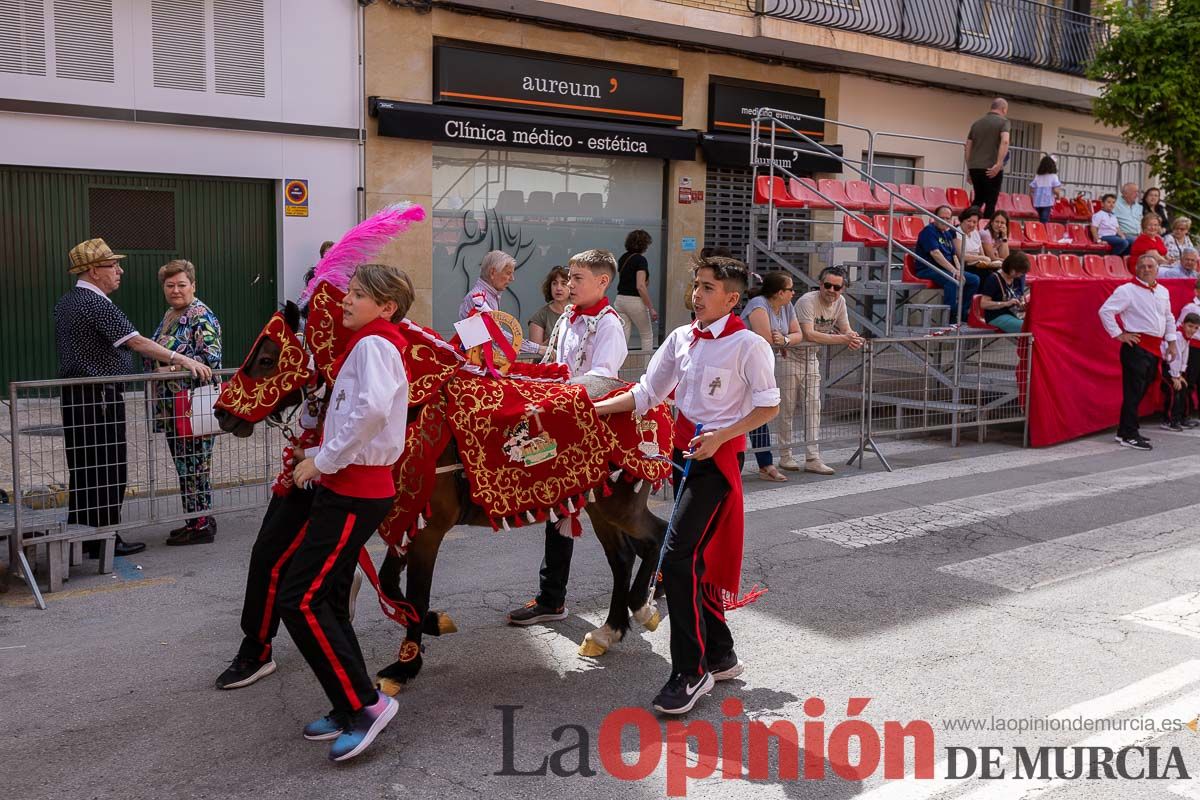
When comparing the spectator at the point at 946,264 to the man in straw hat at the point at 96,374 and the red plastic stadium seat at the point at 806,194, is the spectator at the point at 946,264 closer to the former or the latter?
the red plastic stadium seat at the point at 806,194

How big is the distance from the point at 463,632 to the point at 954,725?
7.94 ft

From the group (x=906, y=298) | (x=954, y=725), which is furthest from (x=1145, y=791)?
(x=906, y=298)

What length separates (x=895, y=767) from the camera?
4270 mm

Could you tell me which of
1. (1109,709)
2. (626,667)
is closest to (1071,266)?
(1109,709)

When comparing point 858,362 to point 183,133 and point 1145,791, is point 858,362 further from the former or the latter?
point 183,133

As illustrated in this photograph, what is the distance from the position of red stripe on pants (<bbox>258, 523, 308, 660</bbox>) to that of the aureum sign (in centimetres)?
1020

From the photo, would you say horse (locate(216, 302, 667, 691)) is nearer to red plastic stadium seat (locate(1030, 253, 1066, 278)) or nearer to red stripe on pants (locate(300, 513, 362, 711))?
red stripe on pants (locate(300, 513, 362, 711))

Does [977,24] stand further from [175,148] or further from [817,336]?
[175,148]

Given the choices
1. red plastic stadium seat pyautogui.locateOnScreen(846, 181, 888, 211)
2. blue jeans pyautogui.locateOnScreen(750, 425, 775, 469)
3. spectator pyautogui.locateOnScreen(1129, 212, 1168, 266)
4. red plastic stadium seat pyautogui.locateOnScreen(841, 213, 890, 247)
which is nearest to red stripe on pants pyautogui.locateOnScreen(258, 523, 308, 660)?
blue jeans pyautogui.locateOnScreen(750, 425, 775, 469)

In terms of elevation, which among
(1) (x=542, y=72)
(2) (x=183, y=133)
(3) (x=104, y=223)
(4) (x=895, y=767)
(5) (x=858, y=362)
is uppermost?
(1) (x=542, y=72)

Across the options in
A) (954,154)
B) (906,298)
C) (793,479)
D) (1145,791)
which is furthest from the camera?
(954,154)

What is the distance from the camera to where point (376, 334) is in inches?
166

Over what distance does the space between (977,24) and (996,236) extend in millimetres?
7647

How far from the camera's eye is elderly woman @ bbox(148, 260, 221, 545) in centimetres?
683
